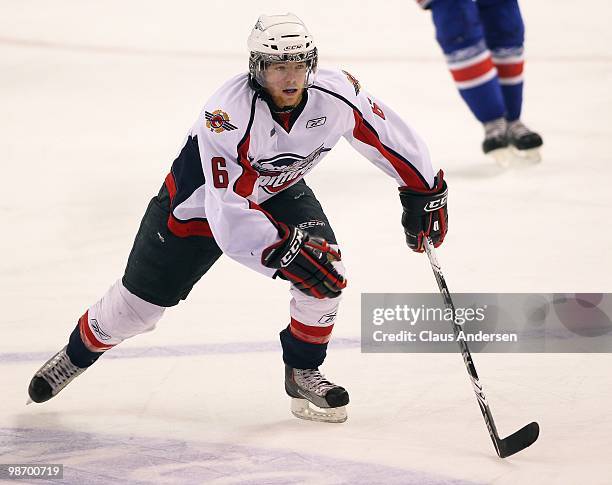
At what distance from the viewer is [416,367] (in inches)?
141

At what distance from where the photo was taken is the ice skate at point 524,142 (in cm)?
539

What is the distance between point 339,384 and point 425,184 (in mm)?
649

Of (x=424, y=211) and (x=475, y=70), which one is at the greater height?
(x=424, y=211)

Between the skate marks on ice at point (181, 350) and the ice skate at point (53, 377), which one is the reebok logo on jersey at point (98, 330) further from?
the skate marks on ice at point (181, 350)

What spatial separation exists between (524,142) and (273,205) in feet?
7.85

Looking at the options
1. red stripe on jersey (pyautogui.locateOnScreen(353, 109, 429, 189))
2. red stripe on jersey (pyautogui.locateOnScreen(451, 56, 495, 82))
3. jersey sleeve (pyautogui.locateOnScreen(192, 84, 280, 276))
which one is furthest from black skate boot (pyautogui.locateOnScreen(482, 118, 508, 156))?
jersey sleeve (pyautogui.locateOnScreen(192, 84, 280, 276))

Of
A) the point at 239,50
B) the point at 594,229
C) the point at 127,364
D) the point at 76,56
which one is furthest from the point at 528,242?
the point at 76,56

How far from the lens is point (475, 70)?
17.7 feet

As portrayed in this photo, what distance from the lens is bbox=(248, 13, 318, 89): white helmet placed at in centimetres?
296

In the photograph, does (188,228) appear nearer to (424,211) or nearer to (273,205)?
(273,205)

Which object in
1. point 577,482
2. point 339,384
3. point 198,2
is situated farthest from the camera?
point 198,2

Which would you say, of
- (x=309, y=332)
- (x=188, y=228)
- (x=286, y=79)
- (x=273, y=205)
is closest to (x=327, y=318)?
(x=309, y=332)

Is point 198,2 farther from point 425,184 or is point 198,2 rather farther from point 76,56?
point 425,184

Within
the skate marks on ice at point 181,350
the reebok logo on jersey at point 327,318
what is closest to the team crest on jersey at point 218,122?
the reebok logo on jersey at point 327,318
